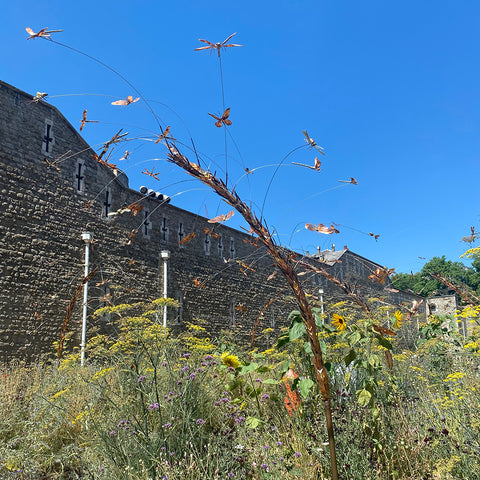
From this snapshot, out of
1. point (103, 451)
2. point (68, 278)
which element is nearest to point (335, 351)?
point (103, 451)

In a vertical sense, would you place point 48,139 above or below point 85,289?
above

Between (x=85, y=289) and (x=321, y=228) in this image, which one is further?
(x=85, y=289)

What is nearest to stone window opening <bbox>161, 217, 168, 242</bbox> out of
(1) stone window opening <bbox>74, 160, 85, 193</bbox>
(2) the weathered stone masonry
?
(2) the weathered stone masonry

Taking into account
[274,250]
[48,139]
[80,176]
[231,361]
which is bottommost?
[231,361]

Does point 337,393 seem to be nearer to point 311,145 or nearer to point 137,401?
point 137,401

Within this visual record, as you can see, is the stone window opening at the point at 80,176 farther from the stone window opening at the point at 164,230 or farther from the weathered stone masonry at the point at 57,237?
the stone window opening at the point at 164,230

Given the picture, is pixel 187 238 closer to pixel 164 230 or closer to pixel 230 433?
pixel 230 433

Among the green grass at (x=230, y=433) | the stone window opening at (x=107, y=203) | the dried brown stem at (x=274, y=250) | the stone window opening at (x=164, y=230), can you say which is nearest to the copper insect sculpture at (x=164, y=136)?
the dried brown stem at (x=274, y=250)

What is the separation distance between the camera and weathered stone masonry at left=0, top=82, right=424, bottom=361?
29.9ft

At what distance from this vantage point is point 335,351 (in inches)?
211

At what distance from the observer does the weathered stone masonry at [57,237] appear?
912 cm

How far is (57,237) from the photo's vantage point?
10.1 meters

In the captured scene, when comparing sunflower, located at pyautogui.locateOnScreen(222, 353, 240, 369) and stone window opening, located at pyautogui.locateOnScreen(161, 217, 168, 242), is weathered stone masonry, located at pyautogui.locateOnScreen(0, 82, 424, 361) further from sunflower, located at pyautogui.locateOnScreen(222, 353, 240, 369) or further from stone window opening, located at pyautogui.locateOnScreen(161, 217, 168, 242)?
sunflower, located at pyautogui.locateOnScreen(222, 353, 240, 369)

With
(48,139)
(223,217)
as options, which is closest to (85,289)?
(48,139)
